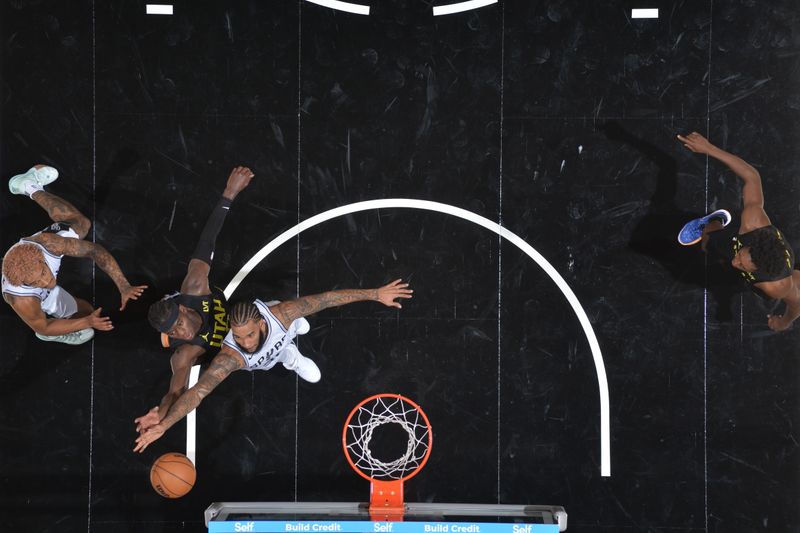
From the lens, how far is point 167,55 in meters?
6.78

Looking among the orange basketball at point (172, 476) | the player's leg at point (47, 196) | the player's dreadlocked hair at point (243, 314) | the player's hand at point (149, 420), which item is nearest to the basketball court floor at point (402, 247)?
the player's leg at point (47, 196)

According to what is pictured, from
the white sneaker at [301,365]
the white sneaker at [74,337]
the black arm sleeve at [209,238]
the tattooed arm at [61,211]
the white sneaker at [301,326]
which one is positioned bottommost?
the white sneaker at [301,365]

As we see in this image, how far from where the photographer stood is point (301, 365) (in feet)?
21.3

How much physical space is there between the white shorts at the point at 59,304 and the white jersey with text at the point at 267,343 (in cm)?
174

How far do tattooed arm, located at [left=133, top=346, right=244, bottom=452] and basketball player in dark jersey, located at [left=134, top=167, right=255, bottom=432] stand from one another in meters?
0.29

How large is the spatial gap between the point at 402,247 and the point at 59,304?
3512mm

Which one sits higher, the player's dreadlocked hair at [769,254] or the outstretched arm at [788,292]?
the player's dreadlocked hair at [769,254]

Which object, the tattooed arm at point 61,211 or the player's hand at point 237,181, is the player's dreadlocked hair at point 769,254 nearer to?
the player's hand at point 237,181

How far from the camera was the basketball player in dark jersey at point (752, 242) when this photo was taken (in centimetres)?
586

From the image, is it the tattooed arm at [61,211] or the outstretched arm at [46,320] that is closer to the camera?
the outstretched arm at [46,320]

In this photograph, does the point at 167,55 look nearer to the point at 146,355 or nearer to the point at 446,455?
the point at 146,355

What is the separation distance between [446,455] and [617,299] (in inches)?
97.3

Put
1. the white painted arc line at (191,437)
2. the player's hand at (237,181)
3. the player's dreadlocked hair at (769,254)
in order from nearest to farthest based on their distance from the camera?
the player's dreadlocked hair at (769,254) → the player's hand at (237,181) → the white painted arc line at (191,437)

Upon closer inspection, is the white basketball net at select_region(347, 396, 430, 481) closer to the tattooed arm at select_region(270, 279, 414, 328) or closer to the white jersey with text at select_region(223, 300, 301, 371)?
the white jersey with text at select_region(223, 300, 301, 371)
